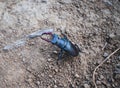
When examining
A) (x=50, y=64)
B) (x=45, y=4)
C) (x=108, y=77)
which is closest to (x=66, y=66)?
(x=50, y=64)

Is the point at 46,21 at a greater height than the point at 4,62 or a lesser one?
greater

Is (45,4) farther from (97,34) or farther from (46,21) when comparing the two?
(97,34)

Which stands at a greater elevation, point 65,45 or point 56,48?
point 65,45

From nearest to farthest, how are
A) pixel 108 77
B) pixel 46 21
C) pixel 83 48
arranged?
pixel 108 77 < pixel 83 48 < pixel 46 21

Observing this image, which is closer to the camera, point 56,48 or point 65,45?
point 65,45

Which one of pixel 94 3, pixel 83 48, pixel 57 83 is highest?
pixel 94 3

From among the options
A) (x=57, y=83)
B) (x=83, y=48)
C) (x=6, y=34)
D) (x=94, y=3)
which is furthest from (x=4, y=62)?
(x=94, y=3)

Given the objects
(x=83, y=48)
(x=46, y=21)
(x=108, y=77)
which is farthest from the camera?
(x=46, y=21)

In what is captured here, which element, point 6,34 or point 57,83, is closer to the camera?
point 57,83
